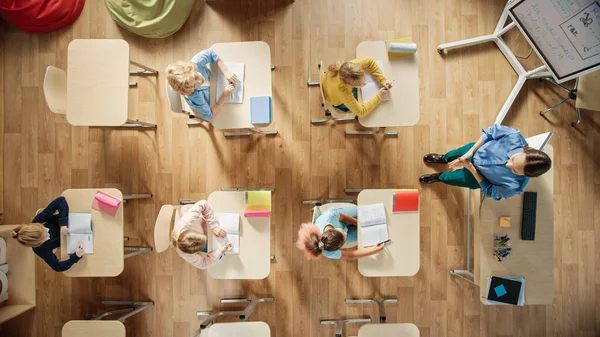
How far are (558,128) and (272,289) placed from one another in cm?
317

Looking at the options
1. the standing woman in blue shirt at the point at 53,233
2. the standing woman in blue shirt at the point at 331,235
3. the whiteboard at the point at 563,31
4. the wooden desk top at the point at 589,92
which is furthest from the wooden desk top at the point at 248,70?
the wooden desk top at the point at 589,92

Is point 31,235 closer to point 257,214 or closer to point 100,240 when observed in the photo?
point 100,240

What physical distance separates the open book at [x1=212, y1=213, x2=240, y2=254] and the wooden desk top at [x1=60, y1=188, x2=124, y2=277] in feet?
2.60

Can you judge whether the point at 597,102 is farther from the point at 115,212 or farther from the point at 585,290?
the point at 115,212

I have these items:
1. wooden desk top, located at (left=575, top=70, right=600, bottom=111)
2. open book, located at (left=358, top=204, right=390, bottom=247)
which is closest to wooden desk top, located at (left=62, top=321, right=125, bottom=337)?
open book, located at (left=358, top=204, right=390, bottom=247)

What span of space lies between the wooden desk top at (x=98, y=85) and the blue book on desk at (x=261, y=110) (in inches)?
41.2

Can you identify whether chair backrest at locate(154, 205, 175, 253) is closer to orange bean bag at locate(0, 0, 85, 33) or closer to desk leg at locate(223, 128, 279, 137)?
desk leg at locate(223, 128, 279, 137)

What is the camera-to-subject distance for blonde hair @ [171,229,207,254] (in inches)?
89.9

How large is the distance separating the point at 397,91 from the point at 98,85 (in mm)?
2384

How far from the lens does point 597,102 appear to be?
2.94 meters

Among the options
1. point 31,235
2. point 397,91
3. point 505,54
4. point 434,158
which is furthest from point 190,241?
point 505,54

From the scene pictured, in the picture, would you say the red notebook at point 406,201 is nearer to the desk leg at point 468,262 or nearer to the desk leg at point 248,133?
the desk leg at point 468,262

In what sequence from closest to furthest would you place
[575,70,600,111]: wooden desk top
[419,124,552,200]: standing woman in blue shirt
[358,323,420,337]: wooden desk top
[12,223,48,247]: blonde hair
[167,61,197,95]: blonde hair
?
[419,124,552,200]: standing woman in blue shirt
[167,61,197,95]: blonde hair
[12,223,48,247]: blonde hair
[358,323,420,337]: wooden desk top
[575,70,600,111]: wooden desk top

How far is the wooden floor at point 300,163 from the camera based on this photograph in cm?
318
